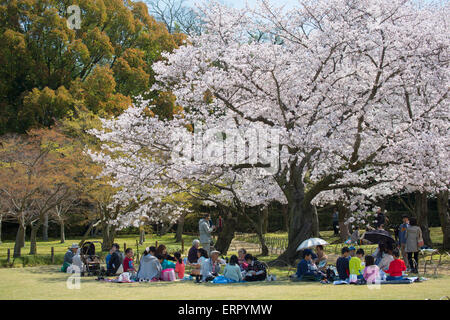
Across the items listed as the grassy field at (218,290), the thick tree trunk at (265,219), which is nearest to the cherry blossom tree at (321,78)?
the grassy field at (218,290)

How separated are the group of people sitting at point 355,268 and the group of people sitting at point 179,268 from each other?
1.08 meters

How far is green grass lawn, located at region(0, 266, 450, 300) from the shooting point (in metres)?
8.58

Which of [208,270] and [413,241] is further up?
[413,241]

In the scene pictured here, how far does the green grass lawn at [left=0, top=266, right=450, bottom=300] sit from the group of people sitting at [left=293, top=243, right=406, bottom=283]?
394 mm

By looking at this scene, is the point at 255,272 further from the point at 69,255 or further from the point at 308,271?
the point at 69,255

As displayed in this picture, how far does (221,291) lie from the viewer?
376 inches

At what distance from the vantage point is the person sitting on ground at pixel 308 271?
37.0 feet

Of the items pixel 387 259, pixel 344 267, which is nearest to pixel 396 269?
pixel 387 259

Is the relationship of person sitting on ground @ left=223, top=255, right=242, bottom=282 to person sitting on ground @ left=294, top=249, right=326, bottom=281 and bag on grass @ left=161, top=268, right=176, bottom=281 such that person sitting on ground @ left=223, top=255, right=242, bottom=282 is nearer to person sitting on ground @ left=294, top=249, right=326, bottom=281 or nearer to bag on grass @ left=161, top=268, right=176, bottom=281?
person sitting on ground @ left=294, top=249, right=326, bottom=281

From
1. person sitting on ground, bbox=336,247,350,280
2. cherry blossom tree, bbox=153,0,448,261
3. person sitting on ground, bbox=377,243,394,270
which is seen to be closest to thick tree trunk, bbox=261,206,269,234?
cherry blossom tree, bbox=153,0,448,261

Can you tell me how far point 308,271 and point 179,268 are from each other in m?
3.28

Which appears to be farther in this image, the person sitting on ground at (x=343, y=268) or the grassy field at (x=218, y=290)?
the person sitting on ground at (x=343, y=268)

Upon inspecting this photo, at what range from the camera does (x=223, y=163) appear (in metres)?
14.7

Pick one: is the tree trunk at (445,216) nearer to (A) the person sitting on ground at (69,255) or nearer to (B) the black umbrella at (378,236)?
(B) the black umbrella at (378,236)
